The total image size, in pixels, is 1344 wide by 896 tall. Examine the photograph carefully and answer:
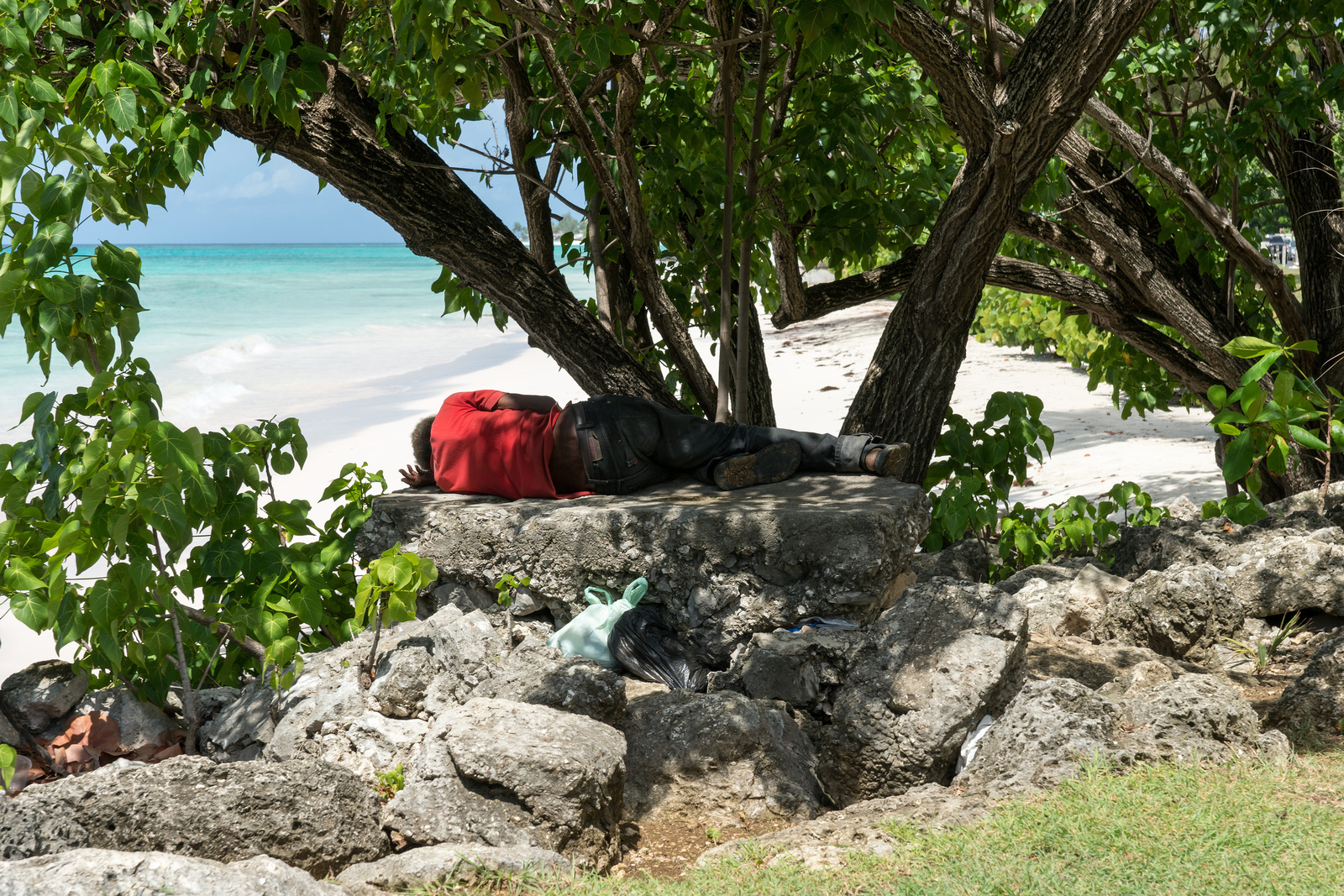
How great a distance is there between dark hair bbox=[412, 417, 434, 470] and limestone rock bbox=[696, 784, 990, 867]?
8.87ft

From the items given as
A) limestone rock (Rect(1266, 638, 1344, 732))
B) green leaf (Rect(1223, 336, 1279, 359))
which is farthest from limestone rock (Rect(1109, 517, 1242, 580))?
green leaf (Rect(1223, 336, 1279, 359))

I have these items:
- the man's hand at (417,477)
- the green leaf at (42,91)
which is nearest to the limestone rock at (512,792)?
the green leaf at (42,91)

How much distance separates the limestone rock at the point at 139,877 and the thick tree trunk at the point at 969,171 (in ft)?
11.4

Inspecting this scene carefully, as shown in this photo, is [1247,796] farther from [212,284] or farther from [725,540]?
[212,284]

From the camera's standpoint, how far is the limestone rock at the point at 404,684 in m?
3.11

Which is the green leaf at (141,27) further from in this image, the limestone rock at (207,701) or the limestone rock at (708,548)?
the limestone rock at (207,701)

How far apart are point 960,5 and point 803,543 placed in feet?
11.9

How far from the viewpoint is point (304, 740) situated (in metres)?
3.00

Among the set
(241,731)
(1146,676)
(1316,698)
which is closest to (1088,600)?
(1146,676)

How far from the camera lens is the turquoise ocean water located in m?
16.5

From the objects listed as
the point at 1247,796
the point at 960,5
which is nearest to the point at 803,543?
the point at 1247,796

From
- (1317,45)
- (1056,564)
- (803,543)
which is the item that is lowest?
(1056,564)

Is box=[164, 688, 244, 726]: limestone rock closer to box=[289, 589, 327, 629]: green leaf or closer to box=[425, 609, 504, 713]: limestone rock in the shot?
box=[289, 589, 327, 629]: green leaf

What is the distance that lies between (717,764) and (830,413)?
9670mm
